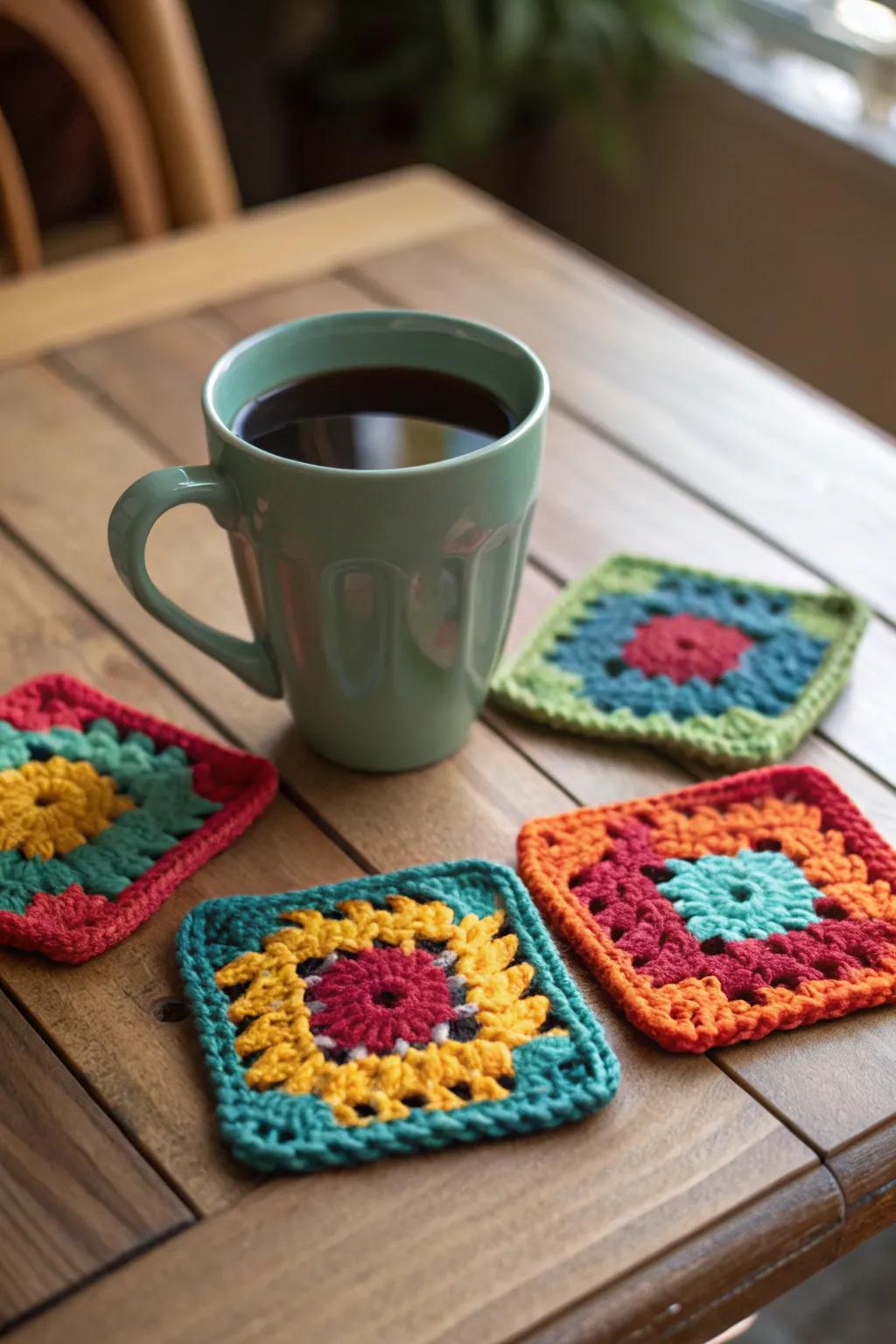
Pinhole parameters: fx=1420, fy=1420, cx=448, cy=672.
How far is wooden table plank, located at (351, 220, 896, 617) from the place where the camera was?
2.54 ft

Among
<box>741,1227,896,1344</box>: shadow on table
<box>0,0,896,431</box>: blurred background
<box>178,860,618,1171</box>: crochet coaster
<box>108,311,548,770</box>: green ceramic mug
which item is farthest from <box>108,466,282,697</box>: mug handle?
<box>0,0,896,431</box>: blurred background

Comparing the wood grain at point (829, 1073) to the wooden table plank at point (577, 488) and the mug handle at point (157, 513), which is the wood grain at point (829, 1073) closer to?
the wooden table plank at point (577, 488)

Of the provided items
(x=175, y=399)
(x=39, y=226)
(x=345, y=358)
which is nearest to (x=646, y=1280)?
(x=345, y=358)

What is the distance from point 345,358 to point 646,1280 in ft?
1.29

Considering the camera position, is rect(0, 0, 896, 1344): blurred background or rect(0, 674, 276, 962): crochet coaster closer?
rect(0, 674, 276, 962): crochet coaster

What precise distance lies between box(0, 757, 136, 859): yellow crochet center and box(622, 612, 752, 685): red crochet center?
0.25m

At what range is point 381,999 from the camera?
20.1 inches

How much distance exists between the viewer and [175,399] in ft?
2.83

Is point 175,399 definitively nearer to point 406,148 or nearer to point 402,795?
point 402,795

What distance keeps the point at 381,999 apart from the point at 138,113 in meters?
0.81

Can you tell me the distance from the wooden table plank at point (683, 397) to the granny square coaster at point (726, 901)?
0.19 m

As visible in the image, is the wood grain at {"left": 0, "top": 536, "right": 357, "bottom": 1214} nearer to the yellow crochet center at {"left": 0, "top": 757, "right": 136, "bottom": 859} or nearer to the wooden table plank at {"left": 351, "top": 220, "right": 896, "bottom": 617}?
the yellow crochet center at {"left": 0, "top": 757, "right": 136, "bottom": 859}

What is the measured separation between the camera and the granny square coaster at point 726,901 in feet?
1.67

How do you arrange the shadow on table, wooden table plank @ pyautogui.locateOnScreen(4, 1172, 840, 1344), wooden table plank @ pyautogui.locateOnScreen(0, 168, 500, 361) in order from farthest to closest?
the shadow on table, wooden table plank @ pyautogui.locateOnScreen(0, 168, 500, 361), wooden table plank @ pyautogui.locateOnScreen(4, 1172, 840, 1344)
